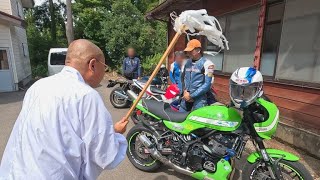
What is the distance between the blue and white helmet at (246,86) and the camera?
2.39m

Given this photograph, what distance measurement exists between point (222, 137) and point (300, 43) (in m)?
2.91

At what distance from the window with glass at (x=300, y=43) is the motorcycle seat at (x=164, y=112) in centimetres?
272

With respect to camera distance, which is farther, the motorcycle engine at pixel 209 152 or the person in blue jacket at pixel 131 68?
the person in blue jacket at pixel 131 68

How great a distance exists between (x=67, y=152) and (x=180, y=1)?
7620mm

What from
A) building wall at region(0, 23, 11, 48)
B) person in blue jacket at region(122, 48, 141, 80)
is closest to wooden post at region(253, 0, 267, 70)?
person in blue jacket at region(122, 48, 141, 80)

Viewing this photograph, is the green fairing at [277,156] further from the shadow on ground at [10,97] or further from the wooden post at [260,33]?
the shadow on ground at [10,97]

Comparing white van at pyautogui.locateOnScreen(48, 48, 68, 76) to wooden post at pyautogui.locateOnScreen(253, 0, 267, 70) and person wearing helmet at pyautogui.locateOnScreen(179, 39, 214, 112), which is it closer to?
wooden post at pyautogui.locateOnScreen(253, 0, 267, 70)

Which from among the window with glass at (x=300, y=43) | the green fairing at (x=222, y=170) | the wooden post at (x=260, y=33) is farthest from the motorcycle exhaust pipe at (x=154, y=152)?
the wooden post at (x=260, y=33)

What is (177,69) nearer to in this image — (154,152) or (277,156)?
(154,152)

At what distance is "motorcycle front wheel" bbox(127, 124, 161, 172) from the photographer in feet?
11.6

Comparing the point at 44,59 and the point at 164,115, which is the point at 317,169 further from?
the point at 44,59

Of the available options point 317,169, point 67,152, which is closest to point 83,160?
point 67,152

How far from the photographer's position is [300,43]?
4512mm

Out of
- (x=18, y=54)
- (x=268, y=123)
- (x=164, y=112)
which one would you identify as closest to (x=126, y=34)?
(x=18, y=54)
